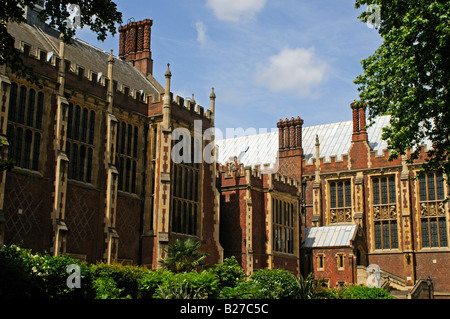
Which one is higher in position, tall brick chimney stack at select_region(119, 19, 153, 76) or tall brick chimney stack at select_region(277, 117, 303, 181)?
tall brick chimney stack at select_region(119, 19, 153, 76)

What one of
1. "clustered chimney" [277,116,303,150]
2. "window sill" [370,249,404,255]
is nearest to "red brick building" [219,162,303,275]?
"window sill" [370,249,404,255]

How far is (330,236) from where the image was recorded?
39.8m

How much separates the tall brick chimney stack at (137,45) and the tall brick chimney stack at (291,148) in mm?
12848

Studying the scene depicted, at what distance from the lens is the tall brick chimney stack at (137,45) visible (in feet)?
128

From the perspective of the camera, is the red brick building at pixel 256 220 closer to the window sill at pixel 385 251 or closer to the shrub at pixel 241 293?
the window sill at pixel 385 251

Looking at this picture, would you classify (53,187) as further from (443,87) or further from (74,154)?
(443,87)

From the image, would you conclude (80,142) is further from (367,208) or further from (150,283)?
(367,208)

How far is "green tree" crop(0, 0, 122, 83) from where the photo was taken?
1325cm

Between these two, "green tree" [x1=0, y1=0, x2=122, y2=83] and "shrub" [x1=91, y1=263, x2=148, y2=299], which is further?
"shrub" [x1=91, y1=263, x2=148, y2=299]

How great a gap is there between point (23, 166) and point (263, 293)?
11.4 metres

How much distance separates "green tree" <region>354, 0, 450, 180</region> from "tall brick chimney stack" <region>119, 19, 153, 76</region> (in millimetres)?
20668

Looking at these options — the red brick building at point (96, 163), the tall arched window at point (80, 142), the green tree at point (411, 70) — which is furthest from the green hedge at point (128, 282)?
the green tree at point (411, 70)

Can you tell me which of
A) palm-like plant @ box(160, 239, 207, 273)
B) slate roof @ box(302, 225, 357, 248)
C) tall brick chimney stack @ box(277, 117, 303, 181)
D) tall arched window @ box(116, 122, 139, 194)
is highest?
tall brick chimney stack @ box(277, 117, 303, 181)

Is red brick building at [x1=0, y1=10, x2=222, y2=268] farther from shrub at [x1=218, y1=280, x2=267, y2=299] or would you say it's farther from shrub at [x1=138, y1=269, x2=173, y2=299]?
shrub at [x1=218, y1=280, x2=267, y2=299]
